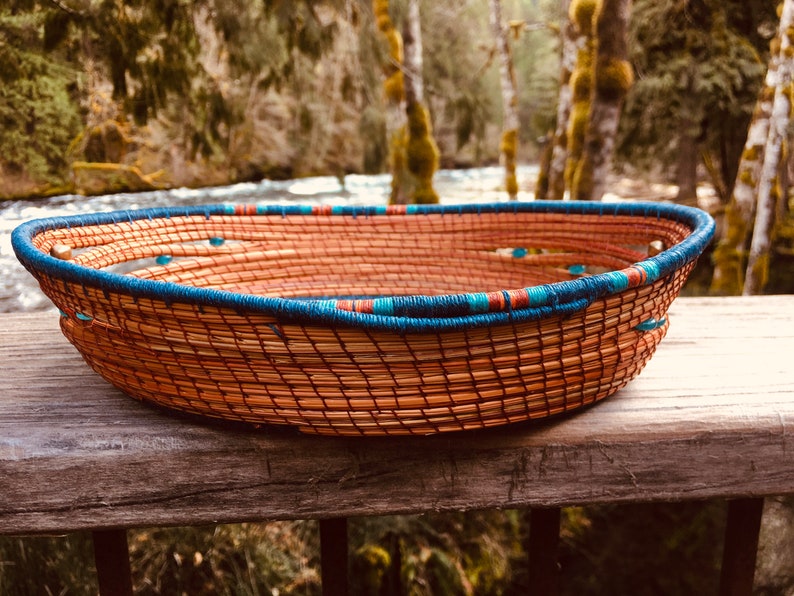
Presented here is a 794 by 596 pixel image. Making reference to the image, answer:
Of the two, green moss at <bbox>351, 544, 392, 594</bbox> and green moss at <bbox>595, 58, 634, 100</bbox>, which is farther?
green moss at <bbox>351, 544, 392, 594</bbox>

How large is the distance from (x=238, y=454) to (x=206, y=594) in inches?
64.0

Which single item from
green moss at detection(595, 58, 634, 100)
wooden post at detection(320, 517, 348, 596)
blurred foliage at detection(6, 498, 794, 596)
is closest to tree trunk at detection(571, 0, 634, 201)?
green moss at detection(595, 58, 634, 100)

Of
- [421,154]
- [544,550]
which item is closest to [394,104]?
[421,154]

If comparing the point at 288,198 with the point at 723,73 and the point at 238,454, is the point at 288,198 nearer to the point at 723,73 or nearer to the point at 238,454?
the point at 238,454

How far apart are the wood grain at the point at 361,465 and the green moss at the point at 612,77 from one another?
162cm

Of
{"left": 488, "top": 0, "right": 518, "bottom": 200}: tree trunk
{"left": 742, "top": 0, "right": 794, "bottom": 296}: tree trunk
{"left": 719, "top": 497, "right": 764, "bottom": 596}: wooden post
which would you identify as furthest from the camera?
{"left": 488, "top": 0, "right": 518, "bottom": 200}: tree trunk

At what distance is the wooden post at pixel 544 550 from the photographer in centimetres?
104

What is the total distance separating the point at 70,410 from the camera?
88cm

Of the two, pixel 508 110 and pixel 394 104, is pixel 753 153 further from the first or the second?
pixel 508 110

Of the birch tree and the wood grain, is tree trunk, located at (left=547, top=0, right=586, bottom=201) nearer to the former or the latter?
the birch tree

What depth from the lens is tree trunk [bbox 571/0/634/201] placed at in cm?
218

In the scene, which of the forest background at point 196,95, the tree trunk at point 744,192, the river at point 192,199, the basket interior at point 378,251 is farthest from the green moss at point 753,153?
the basket interior at point 378,251

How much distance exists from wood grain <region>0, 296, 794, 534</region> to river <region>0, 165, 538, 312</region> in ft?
3.48

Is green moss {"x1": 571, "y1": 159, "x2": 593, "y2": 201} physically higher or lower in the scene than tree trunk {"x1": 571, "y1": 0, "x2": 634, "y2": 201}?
lower
